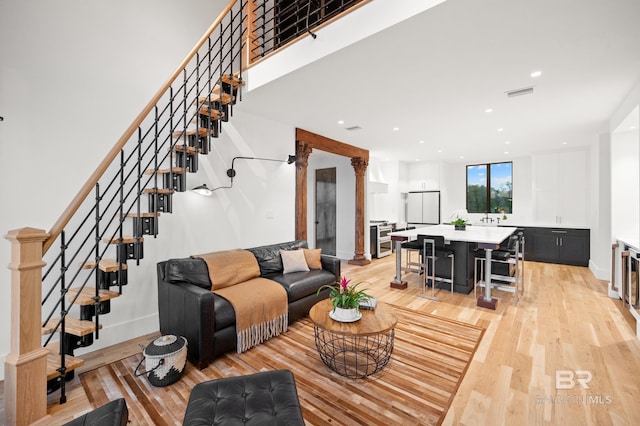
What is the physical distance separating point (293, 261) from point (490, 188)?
266 inches

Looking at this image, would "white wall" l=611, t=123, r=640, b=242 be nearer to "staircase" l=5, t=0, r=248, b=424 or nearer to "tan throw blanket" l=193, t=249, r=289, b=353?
"tan throw blanket" l=193, t=249, r=289, b=353

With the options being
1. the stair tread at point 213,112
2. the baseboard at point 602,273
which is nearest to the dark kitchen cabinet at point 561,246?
the baseboard at point 602,273

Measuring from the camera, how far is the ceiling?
205cm

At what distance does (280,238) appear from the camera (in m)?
4.61

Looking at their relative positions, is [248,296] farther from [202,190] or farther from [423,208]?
[423,208]

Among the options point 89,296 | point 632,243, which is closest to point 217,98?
point 89,296

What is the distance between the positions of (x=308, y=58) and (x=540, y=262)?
713 centimetres

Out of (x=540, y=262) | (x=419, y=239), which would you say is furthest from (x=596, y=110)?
(x=540, y=262)

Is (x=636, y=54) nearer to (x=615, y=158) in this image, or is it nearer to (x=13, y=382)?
(x=615, y=158)

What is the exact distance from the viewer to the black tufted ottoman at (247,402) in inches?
51.5

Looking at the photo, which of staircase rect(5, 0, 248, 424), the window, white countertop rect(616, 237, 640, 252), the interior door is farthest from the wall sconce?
the window

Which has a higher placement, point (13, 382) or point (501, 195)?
point (501, 195)

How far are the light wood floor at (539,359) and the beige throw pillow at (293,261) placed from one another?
1372mm

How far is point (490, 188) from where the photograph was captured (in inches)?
308
